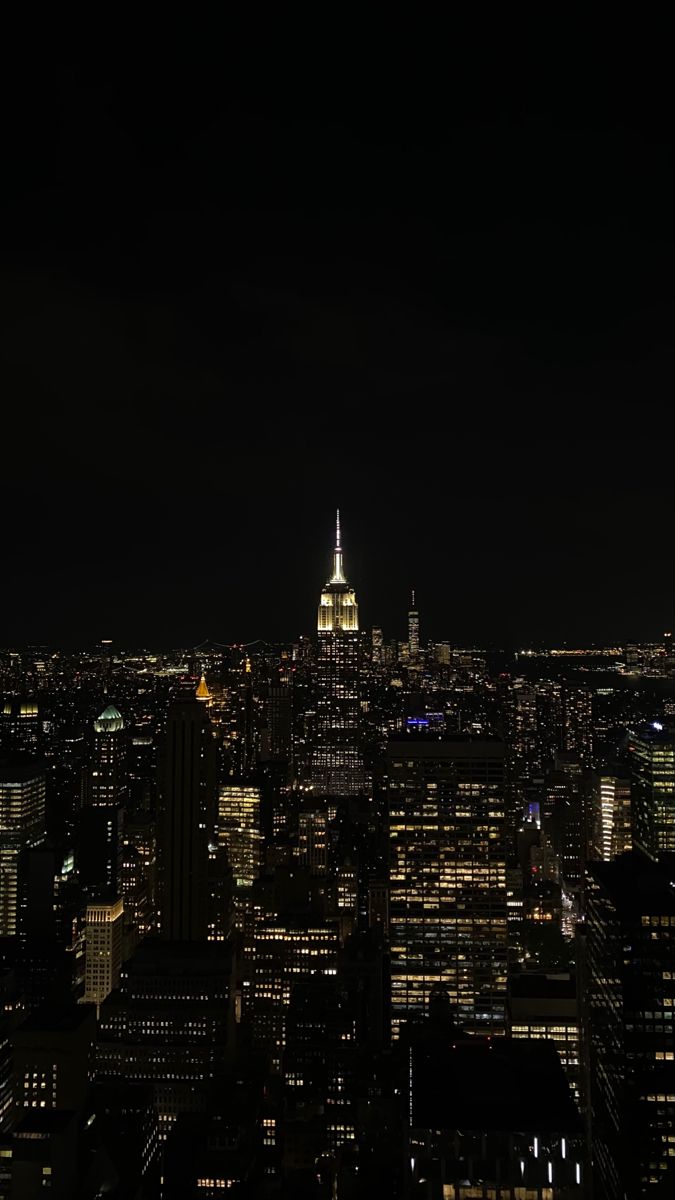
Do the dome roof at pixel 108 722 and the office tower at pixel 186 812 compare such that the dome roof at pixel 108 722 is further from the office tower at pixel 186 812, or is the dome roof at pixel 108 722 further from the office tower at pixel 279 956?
the office tower at pixel 279 956

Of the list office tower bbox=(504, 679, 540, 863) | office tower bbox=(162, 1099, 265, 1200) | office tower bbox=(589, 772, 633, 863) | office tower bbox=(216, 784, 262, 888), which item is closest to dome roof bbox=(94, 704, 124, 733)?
office tower bbox=(216, 784, 262, 888)

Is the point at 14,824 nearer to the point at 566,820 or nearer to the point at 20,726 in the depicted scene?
the point at 20,726

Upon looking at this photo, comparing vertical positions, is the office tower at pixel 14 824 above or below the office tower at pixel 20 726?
below

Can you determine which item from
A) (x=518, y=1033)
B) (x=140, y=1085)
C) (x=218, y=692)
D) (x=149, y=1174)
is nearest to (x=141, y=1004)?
(x=140, y=1085)

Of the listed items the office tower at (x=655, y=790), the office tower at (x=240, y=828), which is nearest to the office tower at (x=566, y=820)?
the office tower at (x=655, y=790)

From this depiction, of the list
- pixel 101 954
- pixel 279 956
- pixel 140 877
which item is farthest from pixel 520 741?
pixel 101 954

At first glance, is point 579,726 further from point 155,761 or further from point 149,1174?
point 149,1174

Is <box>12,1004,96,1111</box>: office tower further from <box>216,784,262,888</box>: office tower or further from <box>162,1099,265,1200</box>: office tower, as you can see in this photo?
<box>216,784,262,888</box>: office tower
